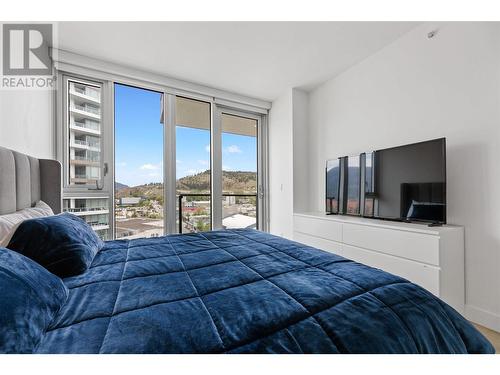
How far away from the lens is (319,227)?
2881mm

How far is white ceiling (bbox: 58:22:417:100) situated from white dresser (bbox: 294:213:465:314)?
75.5 inches

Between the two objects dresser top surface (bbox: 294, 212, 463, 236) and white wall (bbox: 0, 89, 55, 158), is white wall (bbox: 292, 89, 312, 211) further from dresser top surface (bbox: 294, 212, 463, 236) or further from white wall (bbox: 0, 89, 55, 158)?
white wall (bbox: 0, 89, 55, 158)

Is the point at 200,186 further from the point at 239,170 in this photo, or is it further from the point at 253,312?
the point at 253,312

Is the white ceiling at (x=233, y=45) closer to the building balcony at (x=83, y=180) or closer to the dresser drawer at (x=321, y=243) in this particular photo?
the building balcony at (x=83, y=180)

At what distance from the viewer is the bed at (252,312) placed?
0.59 metres

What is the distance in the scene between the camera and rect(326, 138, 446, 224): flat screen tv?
1964 mm

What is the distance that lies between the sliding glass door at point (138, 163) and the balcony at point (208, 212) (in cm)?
39

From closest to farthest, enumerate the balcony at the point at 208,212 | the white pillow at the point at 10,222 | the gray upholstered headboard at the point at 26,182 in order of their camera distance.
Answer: the white pillow at the point at 10,222
the gray upholstered headboard at the point at 26,182
the balcony at the point at 208,212

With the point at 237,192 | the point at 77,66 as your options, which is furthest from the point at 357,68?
the point at 77,66

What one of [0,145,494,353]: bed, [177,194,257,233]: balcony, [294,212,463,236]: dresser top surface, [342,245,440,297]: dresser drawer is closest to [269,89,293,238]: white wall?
[177,194,257,233]: balcony

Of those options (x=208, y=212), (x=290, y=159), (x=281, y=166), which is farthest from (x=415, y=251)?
(x=208, y=212)

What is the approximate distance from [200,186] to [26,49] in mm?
2304

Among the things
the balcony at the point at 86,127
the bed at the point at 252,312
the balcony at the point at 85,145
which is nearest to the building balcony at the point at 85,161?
A: the balcony at the point at 85,145

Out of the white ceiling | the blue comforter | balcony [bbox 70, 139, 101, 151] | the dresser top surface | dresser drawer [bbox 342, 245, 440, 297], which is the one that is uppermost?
the white ceiling
